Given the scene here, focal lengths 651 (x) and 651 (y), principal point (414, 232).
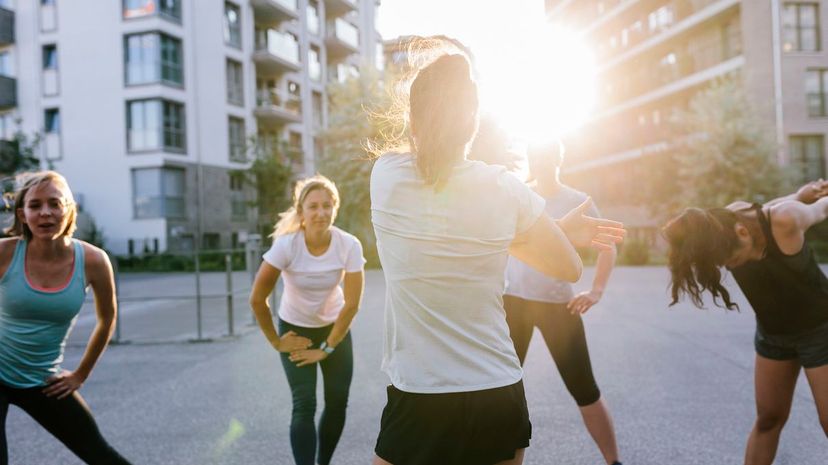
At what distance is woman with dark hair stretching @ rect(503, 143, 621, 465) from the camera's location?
147 inches

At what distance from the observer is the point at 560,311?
12.7 feet

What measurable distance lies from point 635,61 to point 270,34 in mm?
21909

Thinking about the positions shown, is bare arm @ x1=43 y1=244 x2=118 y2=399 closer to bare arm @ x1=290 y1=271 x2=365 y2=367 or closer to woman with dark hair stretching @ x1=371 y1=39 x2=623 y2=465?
bare arm @ x1=290 y1=271 x2=365 y2=367

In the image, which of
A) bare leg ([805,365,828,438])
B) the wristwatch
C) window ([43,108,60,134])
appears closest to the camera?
bare leg ([805,365,828,438])

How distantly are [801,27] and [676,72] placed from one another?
7180 millimetres

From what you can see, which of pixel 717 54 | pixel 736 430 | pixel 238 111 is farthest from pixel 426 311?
pixel 717 54

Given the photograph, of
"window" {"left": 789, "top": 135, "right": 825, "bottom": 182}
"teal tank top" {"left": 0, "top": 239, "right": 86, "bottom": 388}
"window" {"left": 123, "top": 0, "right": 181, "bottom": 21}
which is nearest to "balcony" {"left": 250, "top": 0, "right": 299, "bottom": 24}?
"window" {"left": 123, "top": 0, "right": 181, "bottom": 21}

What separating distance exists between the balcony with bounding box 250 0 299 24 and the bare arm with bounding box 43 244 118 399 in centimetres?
3328

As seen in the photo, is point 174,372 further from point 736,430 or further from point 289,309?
point 736,430

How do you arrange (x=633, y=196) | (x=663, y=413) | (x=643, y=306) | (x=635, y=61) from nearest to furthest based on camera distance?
(x=663, y=413) → (x=643, y=306) → (x=633, y=196) → (x=635, y=61)

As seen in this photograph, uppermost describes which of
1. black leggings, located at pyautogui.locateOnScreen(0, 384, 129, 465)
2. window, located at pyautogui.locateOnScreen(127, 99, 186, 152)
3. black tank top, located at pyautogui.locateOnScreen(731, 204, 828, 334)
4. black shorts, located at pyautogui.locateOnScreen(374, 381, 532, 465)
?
window, located at pyautogui.locateOnScreen(127, 99, 186, 152)

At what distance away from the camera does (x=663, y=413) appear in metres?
5.18

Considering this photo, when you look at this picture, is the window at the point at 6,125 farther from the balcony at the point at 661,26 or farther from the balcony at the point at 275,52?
the balcony at the point at 661,26

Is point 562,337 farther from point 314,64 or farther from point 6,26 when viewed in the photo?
point 314,64
